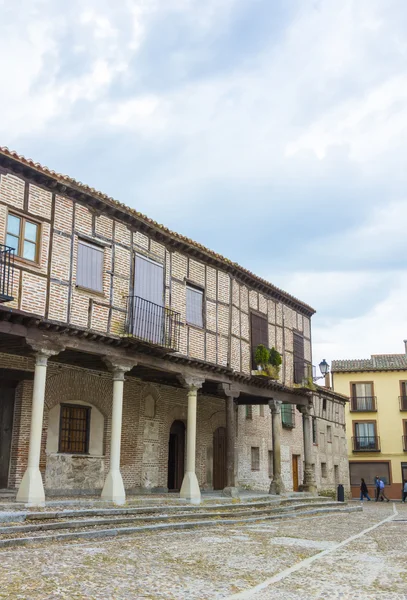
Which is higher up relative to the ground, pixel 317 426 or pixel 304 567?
pixel 317 426

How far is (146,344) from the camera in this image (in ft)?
54.5

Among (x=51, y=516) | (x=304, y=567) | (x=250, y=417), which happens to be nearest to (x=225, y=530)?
(x=51, y=516)

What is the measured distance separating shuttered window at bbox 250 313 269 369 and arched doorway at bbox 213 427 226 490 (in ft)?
12.5

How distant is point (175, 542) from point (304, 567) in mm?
3012

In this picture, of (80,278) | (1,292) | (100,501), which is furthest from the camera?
(80,278)

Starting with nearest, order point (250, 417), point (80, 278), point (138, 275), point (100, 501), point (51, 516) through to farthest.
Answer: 1. point (51, 516)
2. point (100, 501)
3. point (80, 278)
4. point (138, 275)
5. point (250, 417)

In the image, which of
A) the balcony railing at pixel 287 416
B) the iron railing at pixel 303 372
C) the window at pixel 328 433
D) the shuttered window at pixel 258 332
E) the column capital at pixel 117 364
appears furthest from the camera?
the window at pixel 328 433

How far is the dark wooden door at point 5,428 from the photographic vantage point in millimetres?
16188

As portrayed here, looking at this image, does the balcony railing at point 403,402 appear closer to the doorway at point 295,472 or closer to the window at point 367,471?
the window at point 367,471

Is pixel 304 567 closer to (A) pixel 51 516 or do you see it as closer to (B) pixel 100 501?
(A) pixel 51 516

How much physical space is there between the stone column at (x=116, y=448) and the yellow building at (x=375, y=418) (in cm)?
3367

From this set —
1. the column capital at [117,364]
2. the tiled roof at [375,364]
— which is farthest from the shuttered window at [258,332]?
the tiled roof at [375,364]

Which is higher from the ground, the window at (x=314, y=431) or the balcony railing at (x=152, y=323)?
the balcony railing at (x=152, y=323)

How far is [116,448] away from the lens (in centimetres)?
1593
